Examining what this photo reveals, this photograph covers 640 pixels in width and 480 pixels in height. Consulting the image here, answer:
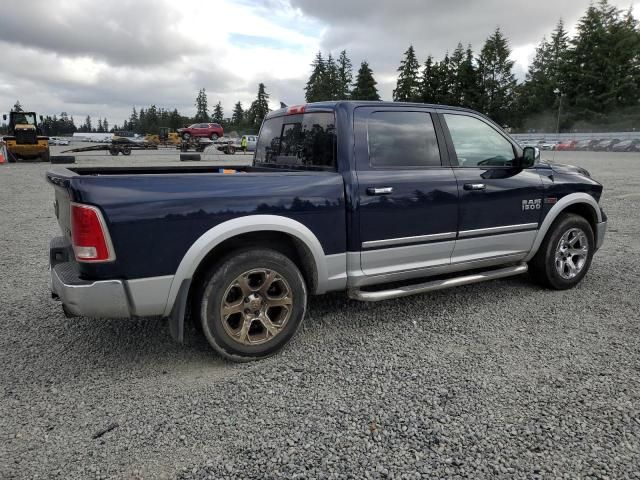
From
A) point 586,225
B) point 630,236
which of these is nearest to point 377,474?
point 586,225

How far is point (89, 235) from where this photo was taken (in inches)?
108

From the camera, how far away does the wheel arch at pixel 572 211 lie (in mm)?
4668

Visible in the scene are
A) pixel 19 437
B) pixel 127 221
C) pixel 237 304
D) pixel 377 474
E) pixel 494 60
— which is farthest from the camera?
pixel 494 60

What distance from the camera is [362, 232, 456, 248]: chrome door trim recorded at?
12.0ft

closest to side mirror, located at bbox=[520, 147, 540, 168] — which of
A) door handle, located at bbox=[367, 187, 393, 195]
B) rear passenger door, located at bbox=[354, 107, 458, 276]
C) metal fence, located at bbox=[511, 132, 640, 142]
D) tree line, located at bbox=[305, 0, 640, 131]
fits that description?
rear passenger door, located at bbox=[354, 107, 458, 276]

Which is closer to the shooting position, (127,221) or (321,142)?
(127,221)

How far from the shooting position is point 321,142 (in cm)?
383

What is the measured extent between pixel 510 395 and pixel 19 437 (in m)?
2.85

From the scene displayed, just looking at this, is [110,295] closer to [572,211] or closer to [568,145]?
[572,211]

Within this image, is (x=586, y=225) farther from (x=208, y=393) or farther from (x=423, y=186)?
(x=208, y=393)

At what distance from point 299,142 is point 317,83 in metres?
90.9

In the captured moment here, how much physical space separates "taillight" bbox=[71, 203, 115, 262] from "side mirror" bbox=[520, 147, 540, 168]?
12.1 feet

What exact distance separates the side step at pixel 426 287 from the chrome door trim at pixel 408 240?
1.25ft

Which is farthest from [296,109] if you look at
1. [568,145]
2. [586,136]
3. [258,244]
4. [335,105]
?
[586,136]
